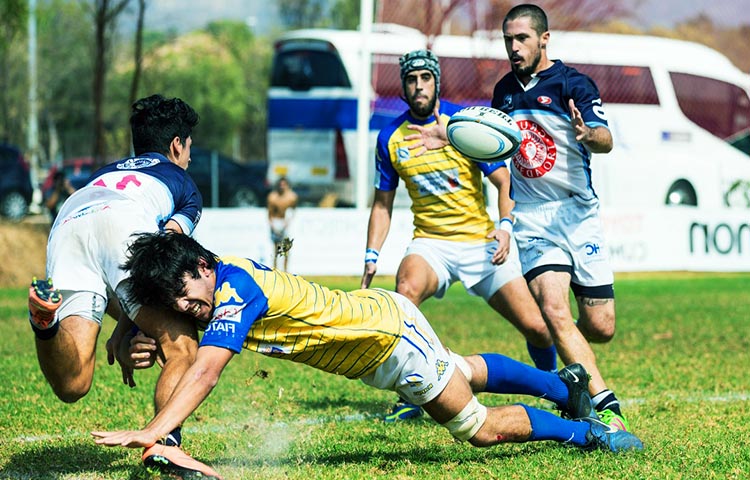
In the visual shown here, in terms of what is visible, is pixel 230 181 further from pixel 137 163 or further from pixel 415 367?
pixel 415 367

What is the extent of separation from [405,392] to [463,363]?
0.46 m

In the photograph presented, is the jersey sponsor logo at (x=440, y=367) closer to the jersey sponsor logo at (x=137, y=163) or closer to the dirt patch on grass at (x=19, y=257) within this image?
the jersey sponsor logo at (x=137, y=163)

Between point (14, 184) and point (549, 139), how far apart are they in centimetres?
2287

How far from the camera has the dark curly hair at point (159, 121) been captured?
539 centimetres

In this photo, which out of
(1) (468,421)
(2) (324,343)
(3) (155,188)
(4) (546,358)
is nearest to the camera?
(2) (324,343)

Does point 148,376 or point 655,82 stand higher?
point 655,82

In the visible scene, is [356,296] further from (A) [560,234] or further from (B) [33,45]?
(B) [33,45]

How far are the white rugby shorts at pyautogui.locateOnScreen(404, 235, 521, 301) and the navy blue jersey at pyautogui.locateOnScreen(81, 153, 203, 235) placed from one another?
1.92 m

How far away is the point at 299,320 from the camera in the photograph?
4.56 metres

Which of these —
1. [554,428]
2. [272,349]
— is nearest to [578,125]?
[554,428]

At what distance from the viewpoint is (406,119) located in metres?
6.95

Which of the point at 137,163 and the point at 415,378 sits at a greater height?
the point at 137,163

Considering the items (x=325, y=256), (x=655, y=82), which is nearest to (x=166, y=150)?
(x=325, y=256)

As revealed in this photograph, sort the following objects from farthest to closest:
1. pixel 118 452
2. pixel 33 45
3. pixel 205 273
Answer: pixel 33 45, pixel 118 452, pixel 205 273
